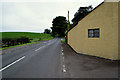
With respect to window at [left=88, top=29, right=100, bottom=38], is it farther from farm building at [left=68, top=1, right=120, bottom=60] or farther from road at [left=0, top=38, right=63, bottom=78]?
road at [left=0, top=38, right=63, bottom=78]

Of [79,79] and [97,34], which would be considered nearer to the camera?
[79,79]

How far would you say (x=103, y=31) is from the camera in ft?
26.1

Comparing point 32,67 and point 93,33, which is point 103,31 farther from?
point 32,67

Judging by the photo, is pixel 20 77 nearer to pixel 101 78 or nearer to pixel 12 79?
pixel 12 79

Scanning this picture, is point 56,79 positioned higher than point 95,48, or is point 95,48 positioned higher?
point 95,48

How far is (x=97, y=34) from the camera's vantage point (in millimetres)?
8641

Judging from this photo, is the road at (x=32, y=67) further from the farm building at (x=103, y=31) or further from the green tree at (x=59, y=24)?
the green tree at (x=59, y=24)

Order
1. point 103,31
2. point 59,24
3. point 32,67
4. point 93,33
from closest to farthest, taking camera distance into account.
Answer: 1. point 32,67
2. point 103,31
3. point 93,33
4. point 59,24

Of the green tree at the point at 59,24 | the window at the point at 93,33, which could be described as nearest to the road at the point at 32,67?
the window at the point at 93,33

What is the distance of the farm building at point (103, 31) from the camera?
718cm

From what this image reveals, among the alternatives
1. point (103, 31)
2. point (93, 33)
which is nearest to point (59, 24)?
point (93, 33)

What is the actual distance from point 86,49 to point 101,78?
5675 mm

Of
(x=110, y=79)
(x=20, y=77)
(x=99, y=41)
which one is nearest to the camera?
(x=110, y=79)

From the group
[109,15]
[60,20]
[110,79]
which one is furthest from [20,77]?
[60,20]
